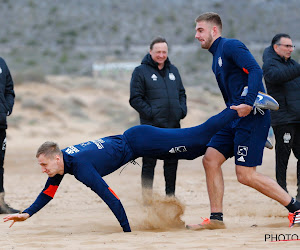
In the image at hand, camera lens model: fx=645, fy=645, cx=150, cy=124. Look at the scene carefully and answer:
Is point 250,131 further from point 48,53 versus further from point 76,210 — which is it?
point 48,53

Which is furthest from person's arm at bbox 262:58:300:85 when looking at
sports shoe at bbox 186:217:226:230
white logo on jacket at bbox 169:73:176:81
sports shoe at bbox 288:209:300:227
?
sports shoe at bbox 186:217:226:230

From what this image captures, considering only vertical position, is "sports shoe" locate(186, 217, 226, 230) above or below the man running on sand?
below

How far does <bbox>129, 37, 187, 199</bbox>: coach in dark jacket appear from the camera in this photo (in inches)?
347

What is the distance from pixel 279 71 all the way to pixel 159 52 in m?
1.67

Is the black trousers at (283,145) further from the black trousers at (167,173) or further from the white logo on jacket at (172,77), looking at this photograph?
the white logo on jacket at (172,77)

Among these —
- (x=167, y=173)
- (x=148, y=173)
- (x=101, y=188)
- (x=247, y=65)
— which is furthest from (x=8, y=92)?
(x=247, y=65)

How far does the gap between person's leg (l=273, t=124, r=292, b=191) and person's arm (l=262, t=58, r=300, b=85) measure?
2.02 ft

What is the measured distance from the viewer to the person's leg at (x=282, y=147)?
8.40 meters

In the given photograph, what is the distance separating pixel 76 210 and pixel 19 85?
21621 millimetres

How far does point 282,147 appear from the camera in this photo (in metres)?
8.41

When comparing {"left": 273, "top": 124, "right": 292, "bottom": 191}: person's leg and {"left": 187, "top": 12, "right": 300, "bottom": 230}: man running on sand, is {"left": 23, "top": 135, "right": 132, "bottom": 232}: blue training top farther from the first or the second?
{"left": 273, "top": 124, "right": 292, "bottom": 191}: person's leg

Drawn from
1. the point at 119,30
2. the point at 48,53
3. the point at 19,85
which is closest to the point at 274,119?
the point at 19,85

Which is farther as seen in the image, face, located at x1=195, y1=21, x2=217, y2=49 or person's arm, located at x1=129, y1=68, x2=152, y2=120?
person's arm, located at x1=129, y1=68, x2=152, y2=120

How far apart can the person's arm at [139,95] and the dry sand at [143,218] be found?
122 centimetres
